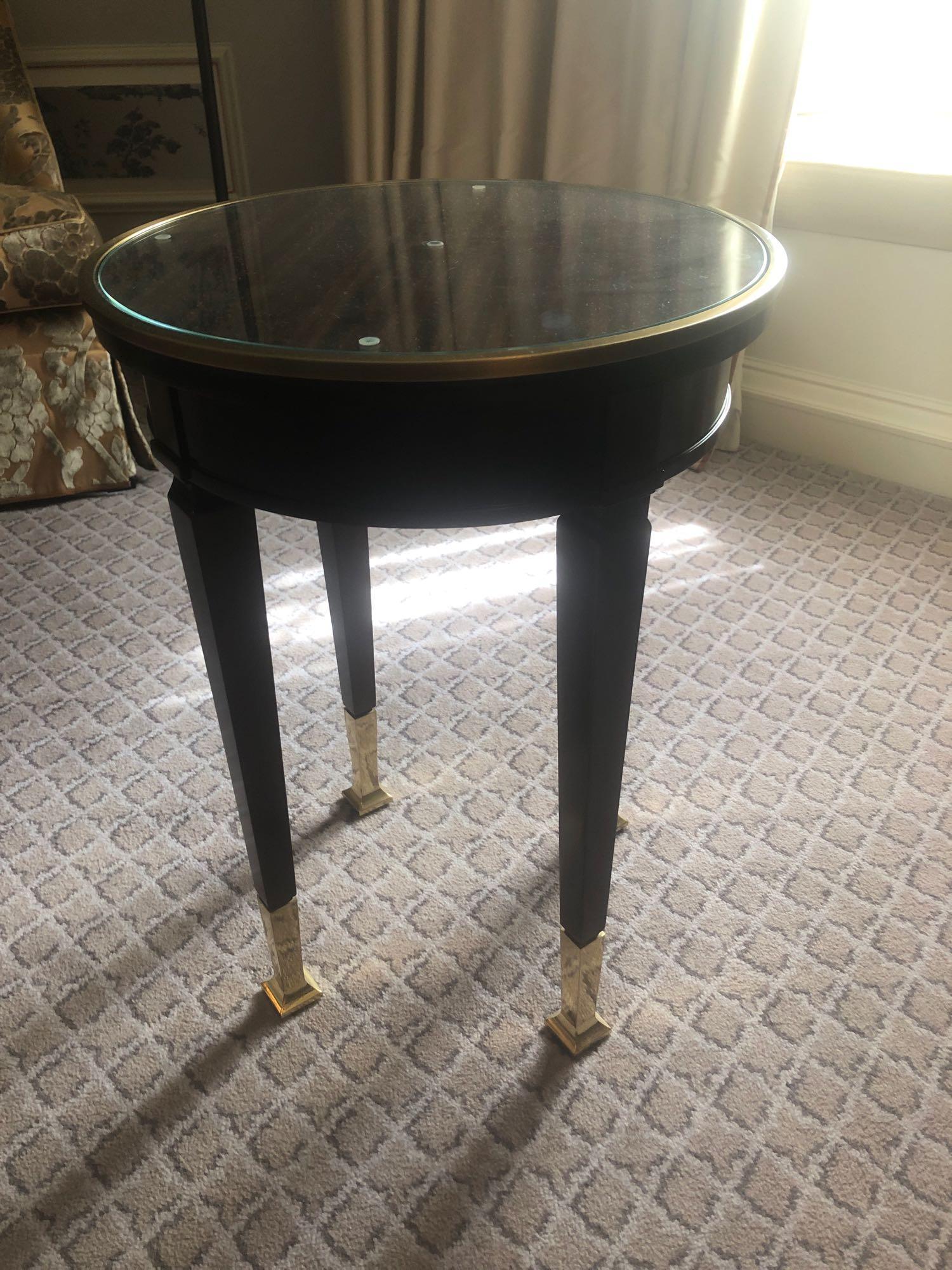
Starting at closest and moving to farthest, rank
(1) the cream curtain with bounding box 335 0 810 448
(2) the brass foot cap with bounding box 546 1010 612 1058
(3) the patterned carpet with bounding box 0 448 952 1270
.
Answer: (3) the patterned carpet with bounding box 0 448 952 1270
(2) the brass foot cap with bounding box 546 1010 612 1058
(1) the cream curtain with bounding box 335 0 810 448

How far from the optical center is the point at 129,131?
3.19 m

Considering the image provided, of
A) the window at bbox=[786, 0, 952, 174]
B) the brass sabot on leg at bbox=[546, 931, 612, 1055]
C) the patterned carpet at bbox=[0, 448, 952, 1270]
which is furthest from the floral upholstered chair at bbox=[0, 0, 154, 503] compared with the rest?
the brass sabot on leg at bbox=[546, 931, 612, 1055]

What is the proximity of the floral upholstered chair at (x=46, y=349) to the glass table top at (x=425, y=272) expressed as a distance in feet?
3.98

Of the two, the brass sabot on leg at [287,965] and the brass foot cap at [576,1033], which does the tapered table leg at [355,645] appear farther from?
the brass foot cap at [576,1033]

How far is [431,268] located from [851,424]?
71.8 inches

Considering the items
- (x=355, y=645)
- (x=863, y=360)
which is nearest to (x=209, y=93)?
(x=863, y=360)

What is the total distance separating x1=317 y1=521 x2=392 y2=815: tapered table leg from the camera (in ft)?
4.68

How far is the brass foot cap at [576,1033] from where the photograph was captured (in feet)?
4.12

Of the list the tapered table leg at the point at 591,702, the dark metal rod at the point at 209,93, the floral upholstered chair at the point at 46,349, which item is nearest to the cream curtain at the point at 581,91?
the dark metal rod at the point at 209,93

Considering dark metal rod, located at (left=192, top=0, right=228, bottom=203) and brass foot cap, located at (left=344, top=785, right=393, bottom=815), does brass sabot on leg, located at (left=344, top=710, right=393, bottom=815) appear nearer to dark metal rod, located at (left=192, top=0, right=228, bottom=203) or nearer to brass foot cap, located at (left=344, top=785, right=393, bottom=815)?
brass foot cap, located at (left=344, top=785, right=393, bottom=815)

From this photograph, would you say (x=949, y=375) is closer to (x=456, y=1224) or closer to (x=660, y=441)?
(x=660, y=441)

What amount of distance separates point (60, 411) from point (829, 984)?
2061 mm

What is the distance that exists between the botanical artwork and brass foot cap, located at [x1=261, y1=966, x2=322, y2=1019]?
281cm

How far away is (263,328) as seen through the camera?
87cm
